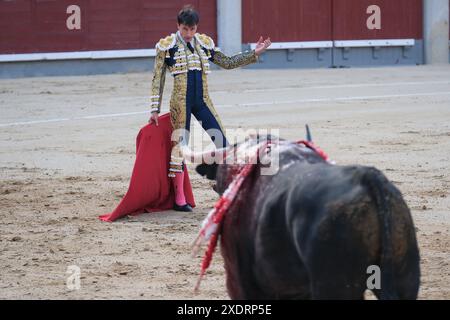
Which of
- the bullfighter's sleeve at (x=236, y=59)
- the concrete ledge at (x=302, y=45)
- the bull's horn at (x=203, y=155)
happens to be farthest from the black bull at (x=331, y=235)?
the concrete ledge at (x=302, y=45)

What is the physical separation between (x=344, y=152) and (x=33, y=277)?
3396mm

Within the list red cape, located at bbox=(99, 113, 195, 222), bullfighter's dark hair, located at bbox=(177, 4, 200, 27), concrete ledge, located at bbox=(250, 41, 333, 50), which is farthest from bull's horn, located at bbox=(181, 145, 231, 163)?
concrete ledge, located at bbox=(250, 41, 333, 50)

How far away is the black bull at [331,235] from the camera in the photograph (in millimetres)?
2250

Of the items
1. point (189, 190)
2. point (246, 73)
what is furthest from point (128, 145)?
point (246, 73)

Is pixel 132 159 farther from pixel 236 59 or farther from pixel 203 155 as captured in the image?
pixel 203 155

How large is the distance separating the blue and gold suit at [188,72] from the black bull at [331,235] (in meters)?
2.62

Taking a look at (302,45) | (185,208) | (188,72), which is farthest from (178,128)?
(302,45)

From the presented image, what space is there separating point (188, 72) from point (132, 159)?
184cm

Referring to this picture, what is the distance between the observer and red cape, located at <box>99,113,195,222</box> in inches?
210

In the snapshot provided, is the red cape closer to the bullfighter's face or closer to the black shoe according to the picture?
the black shoe

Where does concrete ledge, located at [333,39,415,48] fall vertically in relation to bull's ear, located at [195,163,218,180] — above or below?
above

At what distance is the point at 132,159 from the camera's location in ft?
22.9

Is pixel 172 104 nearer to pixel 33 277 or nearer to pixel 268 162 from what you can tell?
pixel 33 277

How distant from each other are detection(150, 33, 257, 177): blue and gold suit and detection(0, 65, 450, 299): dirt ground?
0.51 metres
